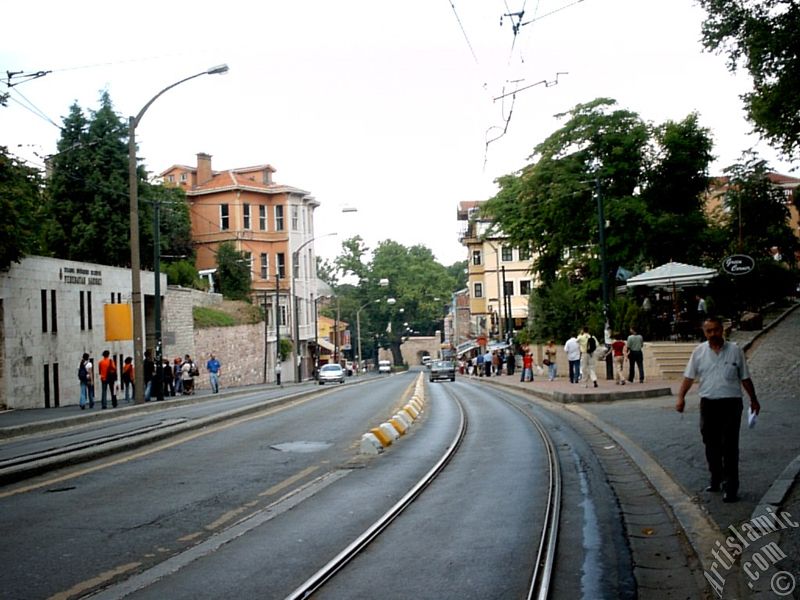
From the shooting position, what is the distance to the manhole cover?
607 inches

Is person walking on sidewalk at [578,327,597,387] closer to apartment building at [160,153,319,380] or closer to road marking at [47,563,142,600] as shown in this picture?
road marking at [47,563,142,600]

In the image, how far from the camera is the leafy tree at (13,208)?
1163 inches

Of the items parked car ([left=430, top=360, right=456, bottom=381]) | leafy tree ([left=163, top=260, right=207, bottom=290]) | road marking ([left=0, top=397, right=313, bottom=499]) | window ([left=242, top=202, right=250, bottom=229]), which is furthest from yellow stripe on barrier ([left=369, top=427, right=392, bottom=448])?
window ([left=242, top=202, right=250, bottom=229])

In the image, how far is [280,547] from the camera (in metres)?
7.94

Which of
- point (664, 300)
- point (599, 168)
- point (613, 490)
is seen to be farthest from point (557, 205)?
point (613, 490)

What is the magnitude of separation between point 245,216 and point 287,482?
2582 inches

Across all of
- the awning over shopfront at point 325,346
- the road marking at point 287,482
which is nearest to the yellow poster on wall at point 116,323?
the road marking at point 287,482

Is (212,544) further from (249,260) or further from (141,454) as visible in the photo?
(249,260)

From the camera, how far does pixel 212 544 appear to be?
319 inches

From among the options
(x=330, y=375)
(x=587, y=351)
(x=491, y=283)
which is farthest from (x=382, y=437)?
(x=491, y=283)

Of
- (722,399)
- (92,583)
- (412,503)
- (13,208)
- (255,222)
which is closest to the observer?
(92,583)

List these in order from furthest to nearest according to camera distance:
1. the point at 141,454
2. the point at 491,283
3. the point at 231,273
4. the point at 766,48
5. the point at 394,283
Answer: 1. the point at 394,283
2. the point at 491,283
3. the point at 231,273
4. the point at 766,48
5. the point at 141,454

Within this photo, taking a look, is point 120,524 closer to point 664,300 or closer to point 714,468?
point 714,468

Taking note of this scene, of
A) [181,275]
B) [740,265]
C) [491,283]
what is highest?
[491,283]
